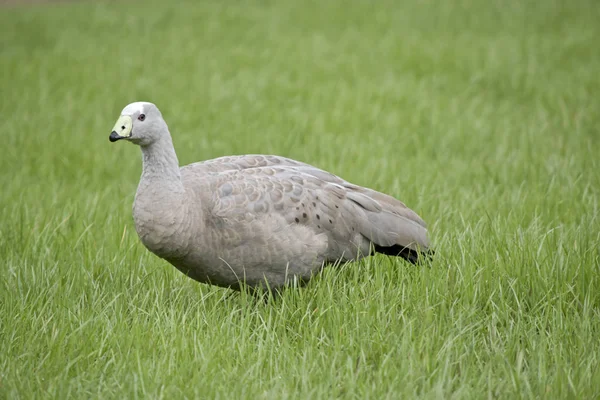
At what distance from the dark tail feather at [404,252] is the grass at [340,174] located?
0.24 feet

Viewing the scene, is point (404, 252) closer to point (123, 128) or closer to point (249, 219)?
point (249, 219)

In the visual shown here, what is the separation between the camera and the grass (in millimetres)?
3521

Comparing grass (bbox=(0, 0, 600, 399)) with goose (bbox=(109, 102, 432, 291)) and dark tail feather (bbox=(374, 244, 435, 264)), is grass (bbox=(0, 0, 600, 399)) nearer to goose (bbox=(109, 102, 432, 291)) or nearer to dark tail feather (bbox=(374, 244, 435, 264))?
dark tail feather (bbox=(374, 244, 435, 264))

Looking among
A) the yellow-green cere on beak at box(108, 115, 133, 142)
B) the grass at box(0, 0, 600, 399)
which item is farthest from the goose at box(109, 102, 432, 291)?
the grass at box(0, 0, 600, 399)

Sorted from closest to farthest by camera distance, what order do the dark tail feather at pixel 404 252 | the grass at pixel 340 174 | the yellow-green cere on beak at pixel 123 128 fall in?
1. the grass at pixel 340 174
2. the yellow-green cere on beak at pixel 123 128
3. the dark tail feather at pixel 404 252

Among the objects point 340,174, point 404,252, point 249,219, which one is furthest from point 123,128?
point 340,174

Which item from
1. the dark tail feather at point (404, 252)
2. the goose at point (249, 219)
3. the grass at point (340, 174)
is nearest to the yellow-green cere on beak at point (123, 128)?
the goose at point (249, 219)

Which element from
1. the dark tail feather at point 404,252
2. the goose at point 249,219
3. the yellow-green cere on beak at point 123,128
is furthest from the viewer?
the dark tail feather at point 404,252

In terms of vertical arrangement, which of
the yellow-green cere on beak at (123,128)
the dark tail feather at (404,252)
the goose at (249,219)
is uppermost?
the yellow-green cere on beak at (123,128)

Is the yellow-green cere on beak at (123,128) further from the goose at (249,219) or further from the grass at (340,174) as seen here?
the grass at (340,174)

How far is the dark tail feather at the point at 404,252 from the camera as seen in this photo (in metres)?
4.61

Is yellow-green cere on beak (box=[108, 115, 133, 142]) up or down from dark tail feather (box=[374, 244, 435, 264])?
up

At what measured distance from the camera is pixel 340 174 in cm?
646

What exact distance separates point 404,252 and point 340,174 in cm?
193
